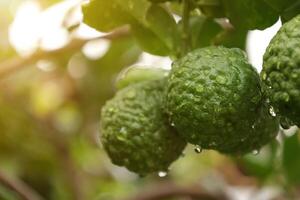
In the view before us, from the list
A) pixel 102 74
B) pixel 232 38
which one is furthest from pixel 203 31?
pixel 102 74

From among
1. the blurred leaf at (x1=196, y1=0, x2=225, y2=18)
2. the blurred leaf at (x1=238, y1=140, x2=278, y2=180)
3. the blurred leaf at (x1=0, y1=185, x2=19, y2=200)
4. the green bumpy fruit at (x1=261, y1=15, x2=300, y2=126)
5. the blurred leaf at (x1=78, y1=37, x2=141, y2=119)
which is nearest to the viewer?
the green bumpy fruit at (x1=261, y1=15, x2=300, y2=126)

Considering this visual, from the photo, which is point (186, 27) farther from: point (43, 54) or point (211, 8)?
point (43, 54)

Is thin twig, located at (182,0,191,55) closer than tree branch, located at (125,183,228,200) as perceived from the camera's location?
Yes

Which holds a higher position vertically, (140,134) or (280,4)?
(280,4)

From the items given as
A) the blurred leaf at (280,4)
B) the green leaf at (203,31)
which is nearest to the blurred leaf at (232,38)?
the green leaf at (203,31)

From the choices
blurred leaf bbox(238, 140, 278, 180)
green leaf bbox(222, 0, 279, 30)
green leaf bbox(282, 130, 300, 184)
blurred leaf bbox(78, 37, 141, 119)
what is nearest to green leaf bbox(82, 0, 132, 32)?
green leaf bbox(222, 0, 279, 30)

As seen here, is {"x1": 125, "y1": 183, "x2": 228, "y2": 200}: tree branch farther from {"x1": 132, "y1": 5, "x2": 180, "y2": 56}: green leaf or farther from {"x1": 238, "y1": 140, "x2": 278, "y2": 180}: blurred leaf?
{"x1": 132, "y1": 5, "x2": 180, "y2": 56}: green leaf

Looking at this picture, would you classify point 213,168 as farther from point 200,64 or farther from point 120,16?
→ point 200,64
